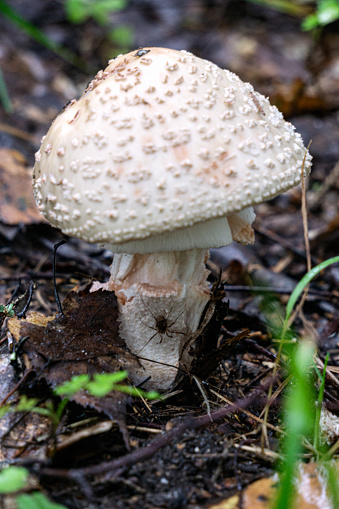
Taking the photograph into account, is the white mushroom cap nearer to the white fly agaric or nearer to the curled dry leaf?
the white fly agaric

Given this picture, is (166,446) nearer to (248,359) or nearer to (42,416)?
(42,416)

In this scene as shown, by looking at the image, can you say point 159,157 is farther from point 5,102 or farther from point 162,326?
point 5,102

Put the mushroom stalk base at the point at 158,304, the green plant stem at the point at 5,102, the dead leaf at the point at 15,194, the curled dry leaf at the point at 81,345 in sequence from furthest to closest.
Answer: the green plant stem at the point at 5,102
the dead leaf at the point at 15,194
the mushroom stalk base at the point at 158,304
the curled dry leaf at the point at 81,345

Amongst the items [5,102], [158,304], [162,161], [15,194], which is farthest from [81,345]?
[5,102]

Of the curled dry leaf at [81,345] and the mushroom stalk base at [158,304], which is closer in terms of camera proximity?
the curled dry leaf at [81,345]

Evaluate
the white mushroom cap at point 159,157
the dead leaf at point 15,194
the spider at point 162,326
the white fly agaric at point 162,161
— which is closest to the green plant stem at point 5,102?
the dead leaf at point 15,194

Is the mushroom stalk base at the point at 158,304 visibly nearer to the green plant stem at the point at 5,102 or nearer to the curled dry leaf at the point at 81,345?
the curled dry leaf at the point at 81,345

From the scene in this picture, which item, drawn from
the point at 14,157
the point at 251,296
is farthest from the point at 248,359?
the point at 14,157

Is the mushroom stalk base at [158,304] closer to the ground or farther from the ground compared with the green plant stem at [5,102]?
closer to the ground
